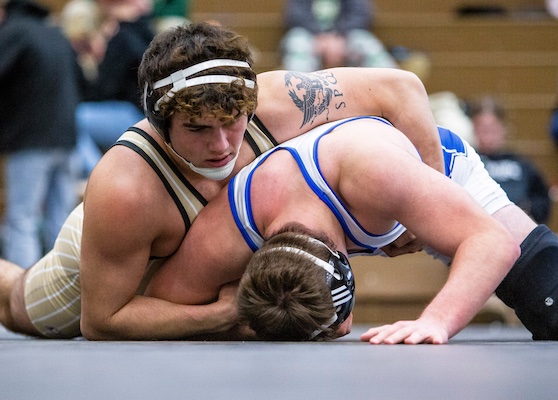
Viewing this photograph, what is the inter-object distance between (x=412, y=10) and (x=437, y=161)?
554 centimetres

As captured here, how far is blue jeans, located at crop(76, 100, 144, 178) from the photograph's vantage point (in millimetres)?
5668

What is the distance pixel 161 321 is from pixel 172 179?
365mm

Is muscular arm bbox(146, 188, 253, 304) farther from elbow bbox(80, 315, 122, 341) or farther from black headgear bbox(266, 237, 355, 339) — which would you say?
black headgear bbox(266, 237, 355, 339)

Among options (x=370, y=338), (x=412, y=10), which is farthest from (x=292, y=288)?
(x=412, y=10)

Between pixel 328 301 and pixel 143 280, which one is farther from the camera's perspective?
pixel 143 280

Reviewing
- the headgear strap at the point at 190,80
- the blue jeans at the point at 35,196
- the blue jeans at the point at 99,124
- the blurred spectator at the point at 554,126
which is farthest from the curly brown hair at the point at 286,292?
the blurred spectator at the point at 554,126

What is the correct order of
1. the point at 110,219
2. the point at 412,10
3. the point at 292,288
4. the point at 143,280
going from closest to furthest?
the point at 292,288
the point at 110,219
the point at 143,280
the point at 412,10

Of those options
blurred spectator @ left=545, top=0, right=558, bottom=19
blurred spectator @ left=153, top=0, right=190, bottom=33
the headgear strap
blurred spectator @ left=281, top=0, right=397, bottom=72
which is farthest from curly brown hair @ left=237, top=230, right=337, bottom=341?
blurred spectator @ left=545, top=0, right=558, bottom=19

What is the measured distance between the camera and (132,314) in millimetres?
2500

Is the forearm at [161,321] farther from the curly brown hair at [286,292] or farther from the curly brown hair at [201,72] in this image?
the curly brown hair at [201,72]

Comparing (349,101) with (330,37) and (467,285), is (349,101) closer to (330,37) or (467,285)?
(467,285)

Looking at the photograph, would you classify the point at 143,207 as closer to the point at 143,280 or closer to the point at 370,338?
the point at 143,280

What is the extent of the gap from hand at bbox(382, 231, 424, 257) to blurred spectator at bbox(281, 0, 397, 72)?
4.48 metres

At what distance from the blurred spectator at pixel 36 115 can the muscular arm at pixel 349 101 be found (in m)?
2.76
